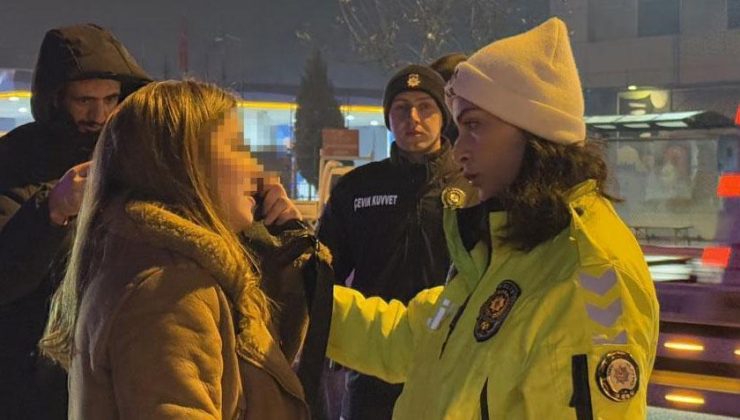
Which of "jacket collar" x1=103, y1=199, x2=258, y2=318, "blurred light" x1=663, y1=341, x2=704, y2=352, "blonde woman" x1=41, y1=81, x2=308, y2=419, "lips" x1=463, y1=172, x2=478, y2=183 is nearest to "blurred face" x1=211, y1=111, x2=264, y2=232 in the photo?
"blonde woman" x1=41, y1=81, x2=308, y2=419

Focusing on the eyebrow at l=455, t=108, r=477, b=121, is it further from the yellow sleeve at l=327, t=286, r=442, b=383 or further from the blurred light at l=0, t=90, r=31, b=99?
the blurred light at l=0, t=90, r=31, b=99

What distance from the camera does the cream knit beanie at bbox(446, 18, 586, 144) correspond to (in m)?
1.85

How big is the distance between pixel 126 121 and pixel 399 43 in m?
16.0

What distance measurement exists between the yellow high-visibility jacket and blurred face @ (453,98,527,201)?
89 mm

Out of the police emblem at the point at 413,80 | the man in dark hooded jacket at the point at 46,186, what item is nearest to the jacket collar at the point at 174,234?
the man in dark hooded jacket at the point at 46,186

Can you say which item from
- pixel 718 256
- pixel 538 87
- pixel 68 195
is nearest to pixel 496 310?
pixel 538 87

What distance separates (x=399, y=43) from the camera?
17328 mm

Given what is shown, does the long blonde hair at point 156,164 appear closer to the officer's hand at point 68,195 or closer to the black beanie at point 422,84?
the officer's hand at point 68,195

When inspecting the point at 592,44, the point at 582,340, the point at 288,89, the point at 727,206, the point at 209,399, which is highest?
the point at 592,44

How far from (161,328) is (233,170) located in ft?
1.21

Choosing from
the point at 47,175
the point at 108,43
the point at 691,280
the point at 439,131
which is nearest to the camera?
the point at 47,175

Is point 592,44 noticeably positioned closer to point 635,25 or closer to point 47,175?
point 635,25

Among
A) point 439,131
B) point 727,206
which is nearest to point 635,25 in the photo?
point 727,206

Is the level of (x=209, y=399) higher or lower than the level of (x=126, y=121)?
lower
